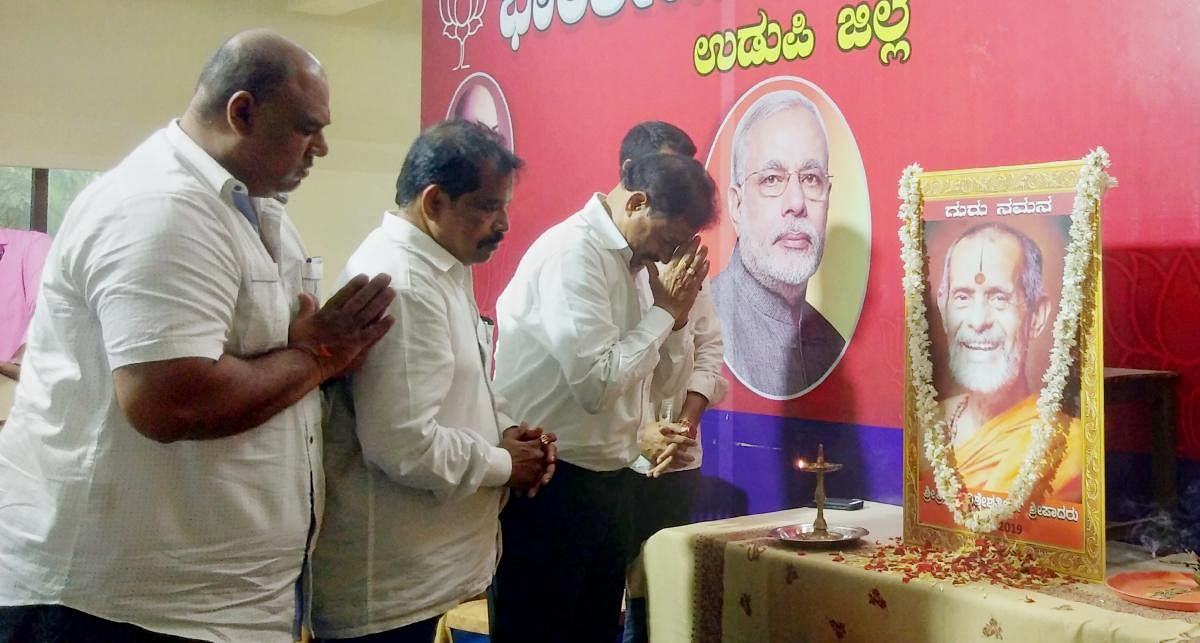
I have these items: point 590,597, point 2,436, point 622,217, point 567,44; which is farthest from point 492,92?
point 2,436

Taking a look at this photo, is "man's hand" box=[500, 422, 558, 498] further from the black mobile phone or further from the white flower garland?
the black mobile phone

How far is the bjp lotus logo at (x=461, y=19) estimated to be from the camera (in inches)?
192

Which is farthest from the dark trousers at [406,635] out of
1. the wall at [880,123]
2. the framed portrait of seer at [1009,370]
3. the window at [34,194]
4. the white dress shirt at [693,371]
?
the window at [34,194]

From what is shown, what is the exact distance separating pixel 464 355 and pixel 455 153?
40 centimetres

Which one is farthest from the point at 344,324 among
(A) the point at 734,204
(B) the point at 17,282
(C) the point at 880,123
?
(B) the point at 17,282

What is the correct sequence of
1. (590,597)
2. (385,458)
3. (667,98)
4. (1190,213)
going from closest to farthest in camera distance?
(385,458)
(1190,213)
(590,597)
(667,98)

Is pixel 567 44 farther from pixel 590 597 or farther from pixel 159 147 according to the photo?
pixel 159 147

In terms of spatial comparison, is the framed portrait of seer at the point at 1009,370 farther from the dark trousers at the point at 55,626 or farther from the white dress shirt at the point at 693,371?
the dark trousers at the point at 55,626

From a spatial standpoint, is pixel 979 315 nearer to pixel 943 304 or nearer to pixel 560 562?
pixel 943 304

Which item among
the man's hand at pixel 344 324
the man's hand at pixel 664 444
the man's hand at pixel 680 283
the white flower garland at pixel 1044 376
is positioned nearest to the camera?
the man's hand at pixel 344 324

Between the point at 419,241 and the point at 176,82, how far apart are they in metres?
5.79

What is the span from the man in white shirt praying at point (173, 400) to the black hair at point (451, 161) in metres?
0.40

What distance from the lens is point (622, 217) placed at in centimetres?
291

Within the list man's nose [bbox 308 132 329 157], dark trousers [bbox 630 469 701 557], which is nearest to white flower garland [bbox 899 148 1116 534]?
dark trousers [bbox 630 469 701 557]
